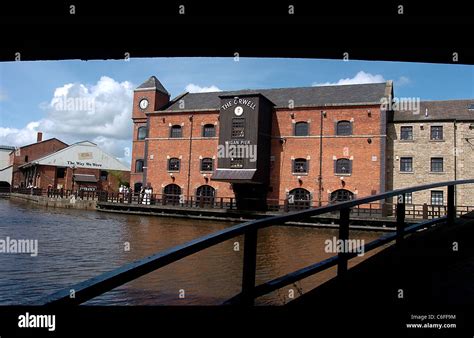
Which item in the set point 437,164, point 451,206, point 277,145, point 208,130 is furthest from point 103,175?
point 451,206

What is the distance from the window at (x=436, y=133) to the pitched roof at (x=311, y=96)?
416 centimetres

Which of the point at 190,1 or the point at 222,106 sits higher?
the point at 222,106

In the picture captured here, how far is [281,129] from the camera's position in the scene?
30.5 metres

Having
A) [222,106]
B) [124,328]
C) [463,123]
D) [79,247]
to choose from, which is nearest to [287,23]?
[124,328]

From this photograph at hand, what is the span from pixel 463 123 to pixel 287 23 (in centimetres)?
2748

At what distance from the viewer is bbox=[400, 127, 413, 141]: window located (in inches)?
1137

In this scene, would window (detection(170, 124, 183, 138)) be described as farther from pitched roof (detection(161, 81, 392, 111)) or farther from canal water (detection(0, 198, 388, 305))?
canal water (detection(0, 198, 388, 305))

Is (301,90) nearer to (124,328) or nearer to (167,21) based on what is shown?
(167,21)

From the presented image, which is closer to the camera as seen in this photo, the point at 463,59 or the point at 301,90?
the point at 463,59

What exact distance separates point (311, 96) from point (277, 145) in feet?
15.9

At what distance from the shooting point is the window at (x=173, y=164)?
32.7 metres

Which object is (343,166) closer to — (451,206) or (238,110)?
(238,110)

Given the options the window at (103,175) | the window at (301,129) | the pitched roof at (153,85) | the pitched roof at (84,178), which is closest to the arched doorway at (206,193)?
the window at (301,129)

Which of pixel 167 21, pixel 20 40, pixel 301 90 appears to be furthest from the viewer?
pixel 301 90
